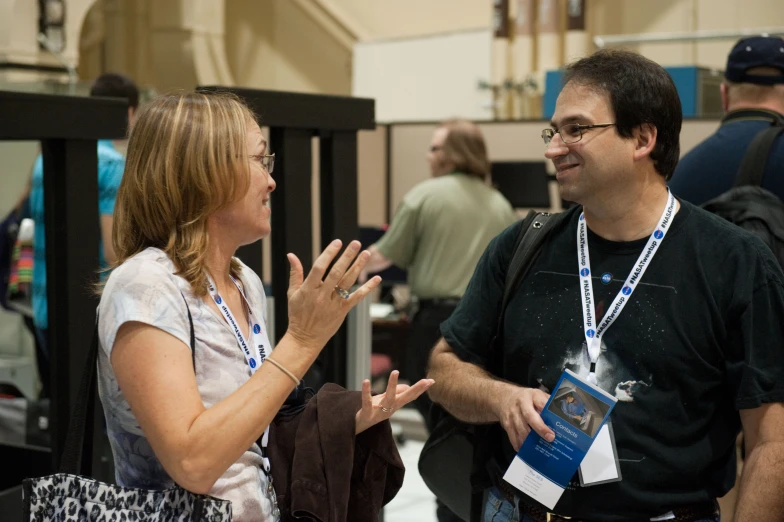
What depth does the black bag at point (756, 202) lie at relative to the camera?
1.92 metres

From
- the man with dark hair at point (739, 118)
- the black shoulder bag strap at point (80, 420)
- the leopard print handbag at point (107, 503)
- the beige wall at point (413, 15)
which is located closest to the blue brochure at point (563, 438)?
the leopard print handbag at point (107, 503)

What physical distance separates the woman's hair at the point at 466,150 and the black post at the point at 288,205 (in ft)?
5.91

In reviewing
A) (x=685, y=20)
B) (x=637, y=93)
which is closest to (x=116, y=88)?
(x=637, y=93)

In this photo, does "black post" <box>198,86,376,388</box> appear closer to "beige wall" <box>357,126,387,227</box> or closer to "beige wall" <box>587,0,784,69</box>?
"beige wall" <box>357,126,387,227</box>

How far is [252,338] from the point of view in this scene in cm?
147

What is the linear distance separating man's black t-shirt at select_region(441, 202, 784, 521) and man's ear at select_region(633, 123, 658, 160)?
0.12 m

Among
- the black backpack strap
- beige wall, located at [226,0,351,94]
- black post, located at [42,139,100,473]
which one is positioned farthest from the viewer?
beige wall, located at [226,0,351,94]

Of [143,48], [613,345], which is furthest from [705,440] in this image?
[143,48]

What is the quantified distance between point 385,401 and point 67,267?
809 millimetres

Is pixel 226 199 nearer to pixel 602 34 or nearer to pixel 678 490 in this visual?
pixel 678 490

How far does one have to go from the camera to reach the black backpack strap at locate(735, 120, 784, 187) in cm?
221

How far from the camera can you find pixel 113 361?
49.2 inches

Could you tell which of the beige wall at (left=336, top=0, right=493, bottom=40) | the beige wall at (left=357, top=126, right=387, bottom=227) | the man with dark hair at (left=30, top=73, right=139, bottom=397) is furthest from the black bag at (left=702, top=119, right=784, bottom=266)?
the beige wall at (left=336, top=0, right=493, bottom=40)

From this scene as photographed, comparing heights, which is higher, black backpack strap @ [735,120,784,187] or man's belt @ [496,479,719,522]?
black backpack strap @ [735,120,784,187]
